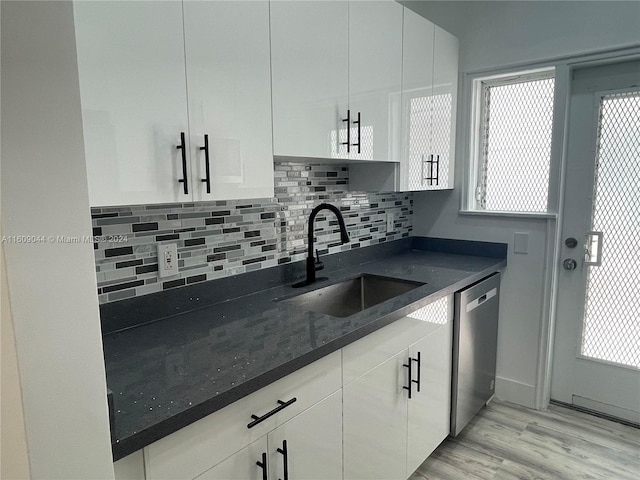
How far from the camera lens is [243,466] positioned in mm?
1091

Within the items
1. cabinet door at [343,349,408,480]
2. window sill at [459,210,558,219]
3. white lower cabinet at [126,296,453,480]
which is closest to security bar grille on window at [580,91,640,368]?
window sill at [459,210,558,219]

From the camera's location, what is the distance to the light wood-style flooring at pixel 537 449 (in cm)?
204

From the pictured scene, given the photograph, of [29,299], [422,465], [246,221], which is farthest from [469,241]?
[29,299]

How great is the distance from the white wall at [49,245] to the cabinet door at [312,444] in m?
0.67

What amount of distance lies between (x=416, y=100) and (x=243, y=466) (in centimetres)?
191

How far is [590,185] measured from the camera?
7.78ft

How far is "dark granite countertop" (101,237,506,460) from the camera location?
92cm

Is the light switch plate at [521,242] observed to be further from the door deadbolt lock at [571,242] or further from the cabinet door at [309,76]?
the cabinet door at [309,76]

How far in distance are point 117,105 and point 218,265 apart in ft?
2.64

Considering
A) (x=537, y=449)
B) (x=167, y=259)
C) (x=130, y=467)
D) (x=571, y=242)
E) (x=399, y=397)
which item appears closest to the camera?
(x=130, y=467)

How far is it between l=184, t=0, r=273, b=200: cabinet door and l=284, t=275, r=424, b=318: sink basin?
0.71 metres

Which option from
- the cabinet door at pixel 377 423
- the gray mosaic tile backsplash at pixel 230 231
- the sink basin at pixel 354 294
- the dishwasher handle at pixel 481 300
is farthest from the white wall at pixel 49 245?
the dishwasher handle at pixel 481 300

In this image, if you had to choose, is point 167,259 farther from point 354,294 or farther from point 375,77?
point 375,77

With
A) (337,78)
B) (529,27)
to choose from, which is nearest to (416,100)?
(337,78)
